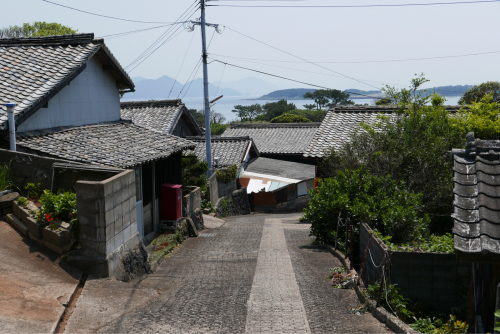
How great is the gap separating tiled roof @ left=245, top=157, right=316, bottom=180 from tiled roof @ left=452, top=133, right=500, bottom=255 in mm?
22673

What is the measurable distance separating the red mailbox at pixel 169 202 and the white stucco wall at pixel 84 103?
11.6 feet

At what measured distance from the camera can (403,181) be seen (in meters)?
12.6

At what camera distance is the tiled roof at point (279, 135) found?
3800 centimetres

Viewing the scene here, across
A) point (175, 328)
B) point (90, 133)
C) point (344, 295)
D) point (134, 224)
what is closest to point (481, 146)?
point (344, 295)

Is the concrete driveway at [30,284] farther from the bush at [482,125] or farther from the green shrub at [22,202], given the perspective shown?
the bush at [482,125]

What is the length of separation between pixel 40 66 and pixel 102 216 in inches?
308

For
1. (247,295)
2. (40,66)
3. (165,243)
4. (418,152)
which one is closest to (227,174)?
(165,243)

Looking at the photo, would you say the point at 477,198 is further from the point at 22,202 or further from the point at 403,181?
the point at 22,202

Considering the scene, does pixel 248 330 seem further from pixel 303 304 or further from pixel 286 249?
pixel 286 249

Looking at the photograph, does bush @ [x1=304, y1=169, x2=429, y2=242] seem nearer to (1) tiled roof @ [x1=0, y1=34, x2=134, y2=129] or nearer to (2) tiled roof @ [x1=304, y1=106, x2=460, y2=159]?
(2) tiled roof @ [x1=304, y1=106, x2=460, y2=159]

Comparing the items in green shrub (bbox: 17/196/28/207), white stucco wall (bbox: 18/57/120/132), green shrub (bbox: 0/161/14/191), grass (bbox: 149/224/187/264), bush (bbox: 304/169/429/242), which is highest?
white stucco wall (bbox: 18/57/120/132)

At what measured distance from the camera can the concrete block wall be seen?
789cm

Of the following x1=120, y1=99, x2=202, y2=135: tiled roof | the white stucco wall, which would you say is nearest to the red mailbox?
the white stucco wall

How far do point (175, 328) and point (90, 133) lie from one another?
8.83 meters
